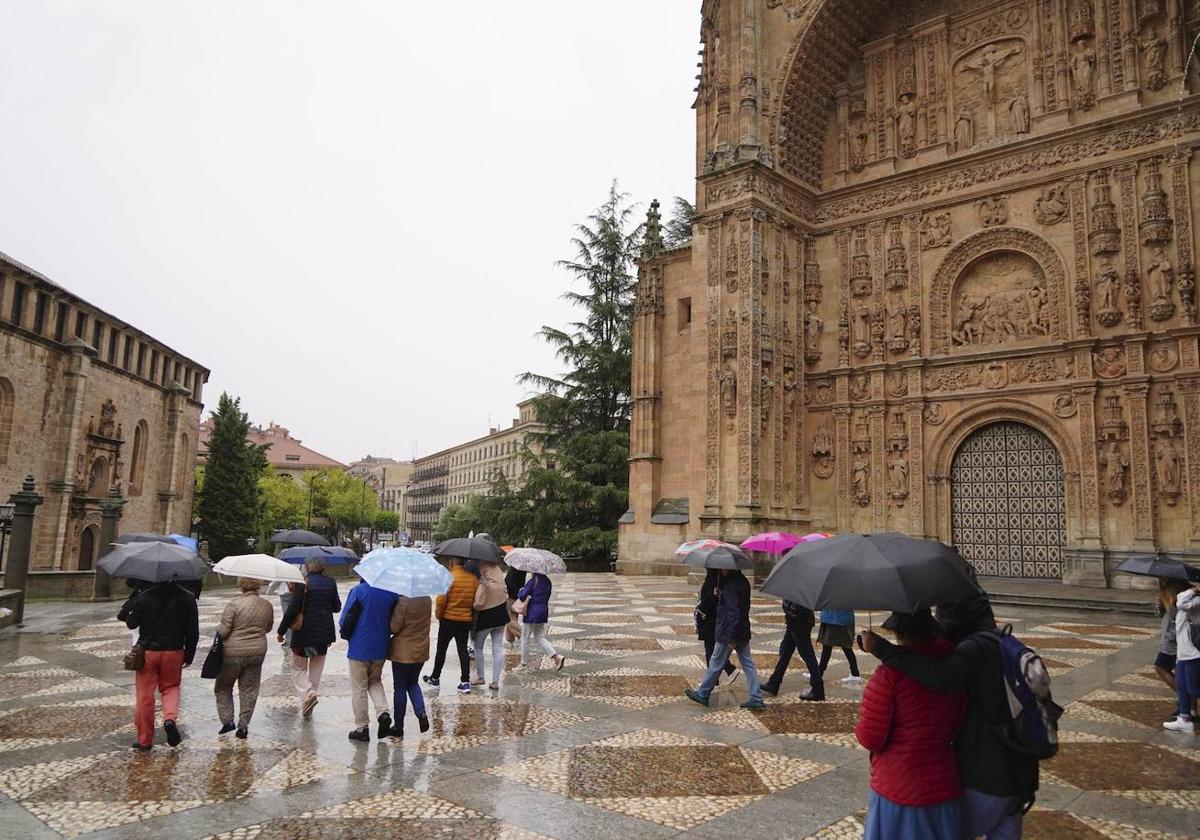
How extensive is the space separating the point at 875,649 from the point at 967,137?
23.4 meters

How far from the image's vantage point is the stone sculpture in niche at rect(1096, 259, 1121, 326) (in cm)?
1939

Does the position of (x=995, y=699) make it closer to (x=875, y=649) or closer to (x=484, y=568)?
(x=875, y=649)

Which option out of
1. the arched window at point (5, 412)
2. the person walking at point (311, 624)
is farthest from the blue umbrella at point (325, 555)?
the arched window at point (5, 412)

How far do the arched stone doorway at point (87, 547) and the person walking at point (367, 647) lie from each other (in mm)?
33290

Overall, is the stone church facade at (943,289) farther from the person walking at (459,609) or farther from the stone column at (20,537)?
the stone column at (20,537)

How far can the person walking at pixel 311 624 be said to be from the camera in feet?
24.3

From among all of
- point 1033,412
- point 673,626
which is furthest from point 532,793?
point 1033,412

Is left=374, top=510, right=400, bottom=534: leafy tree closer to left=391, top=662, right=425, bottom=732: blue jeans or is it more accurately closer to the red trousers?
the red trousers

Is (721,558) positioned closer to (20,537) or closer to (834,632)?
(834,632)

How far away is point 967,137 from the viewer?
22.7 m

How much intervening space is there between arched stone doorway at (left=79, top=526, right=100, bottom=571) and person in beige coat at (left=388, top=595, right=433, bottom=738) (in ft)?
110

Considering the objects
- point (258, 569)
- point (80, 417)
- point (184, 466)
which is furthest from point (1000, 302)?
point (184, 466)

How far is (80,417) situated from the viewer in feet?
104

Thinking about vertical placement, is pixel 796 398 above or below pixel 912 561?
above
